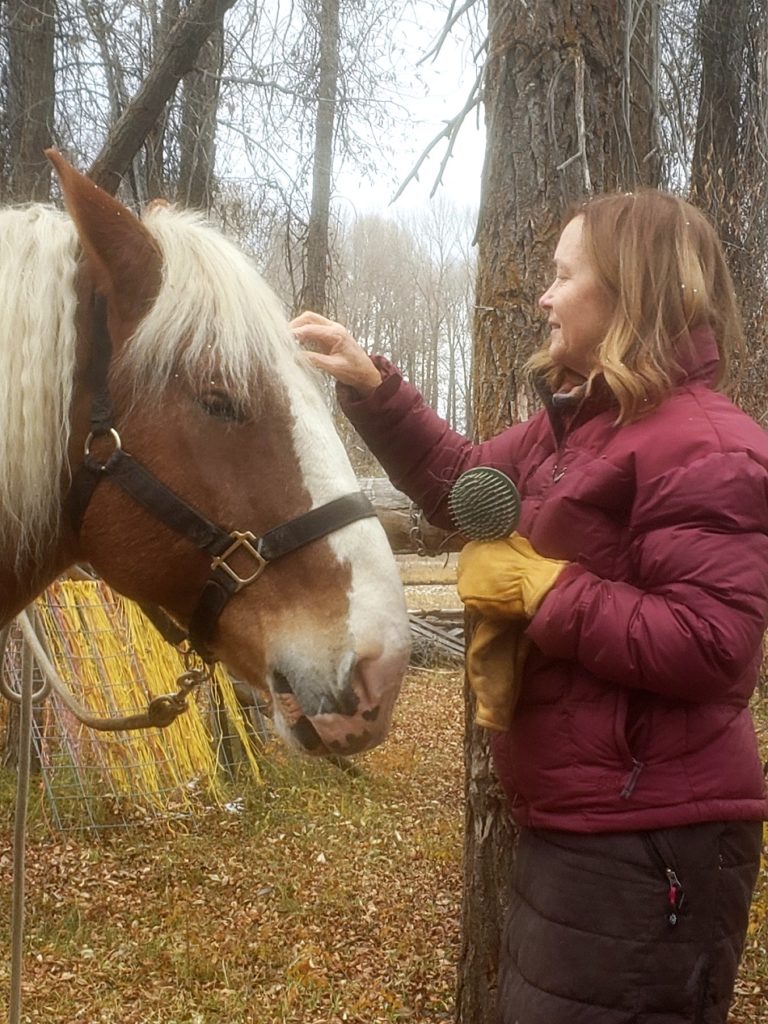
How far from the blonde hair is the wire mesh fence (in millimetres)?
3501

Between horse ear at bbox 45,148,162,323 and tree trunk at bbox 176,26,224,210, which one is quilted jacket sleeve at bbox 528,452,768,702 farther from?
tree trunk at bbox 176,26,224,210

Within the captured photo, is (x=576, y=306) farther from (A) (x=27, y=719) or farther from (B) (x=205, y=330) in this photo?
(A) (x=27, y=719)

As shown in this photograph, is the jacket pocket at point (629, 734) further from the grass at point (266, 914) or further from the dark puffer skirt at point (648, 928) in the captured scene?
the grass at point (266, 914)

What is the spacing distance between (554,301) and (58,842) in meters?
3.95

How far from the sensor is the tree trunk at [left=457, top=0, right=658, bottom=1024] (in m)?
2.45

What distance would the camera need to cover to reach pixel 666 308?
1534mm

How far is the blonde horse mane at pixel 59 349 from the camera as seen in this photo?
1.56m

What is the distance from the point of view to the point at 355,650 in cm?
149

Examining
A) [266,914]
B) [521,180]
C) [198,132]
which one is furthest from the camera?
[198,132]

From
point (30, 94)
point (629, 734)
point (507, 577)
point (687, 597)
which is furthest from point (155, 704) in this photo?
point (30, 94)

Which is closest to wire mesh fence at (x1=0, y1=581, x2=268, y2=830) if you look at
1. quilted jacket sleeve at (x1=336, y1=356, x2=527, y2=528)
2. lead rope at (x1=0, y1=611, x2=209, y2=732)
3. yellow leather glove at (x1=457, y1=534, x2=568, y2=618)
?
lead rope at (x1=0, y1=611, x2=209, y2=732)

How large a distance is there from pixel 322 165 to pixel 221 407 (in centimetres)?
521

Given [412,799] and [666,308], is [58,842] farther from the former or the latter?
[666,308]

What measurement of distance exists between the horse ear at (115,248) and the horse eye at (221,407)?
206 millimetres
